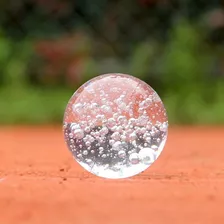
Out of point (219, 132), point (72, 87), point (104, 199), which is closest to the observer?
point (104, 199)

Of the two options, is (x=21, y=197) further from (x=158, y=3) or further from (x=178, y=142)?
(x=158, y=3)

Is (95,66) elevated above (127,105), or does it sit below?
below

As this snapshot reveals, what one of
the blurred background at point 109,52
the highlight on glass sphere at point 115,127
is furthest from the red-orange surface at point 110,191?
the blurred background at point 109,52

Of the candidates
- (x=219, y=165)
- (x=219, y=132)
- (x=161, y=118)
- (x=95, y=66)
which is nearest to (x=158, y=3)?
(x=95, y=66)

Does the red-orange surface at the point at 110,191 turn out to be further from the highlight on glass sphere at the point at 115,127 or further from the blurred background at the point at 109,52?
the blurred background at the point at 109,52

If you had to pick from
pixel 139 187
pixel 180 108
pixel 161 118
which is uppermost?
pixel 161 118

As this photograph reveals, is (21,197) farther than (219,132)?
No

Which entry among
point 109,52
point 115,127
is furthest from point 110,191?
point 109,52

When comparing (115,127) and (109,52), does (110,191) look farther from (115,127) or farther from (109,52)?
(109,52)

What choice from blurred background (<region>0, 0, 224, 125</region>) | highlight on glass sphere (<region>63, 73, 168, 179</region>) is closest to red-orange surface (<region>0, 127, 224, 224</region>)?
highlight on glass sphere (<region>63, 73, 168, 179</region>)
